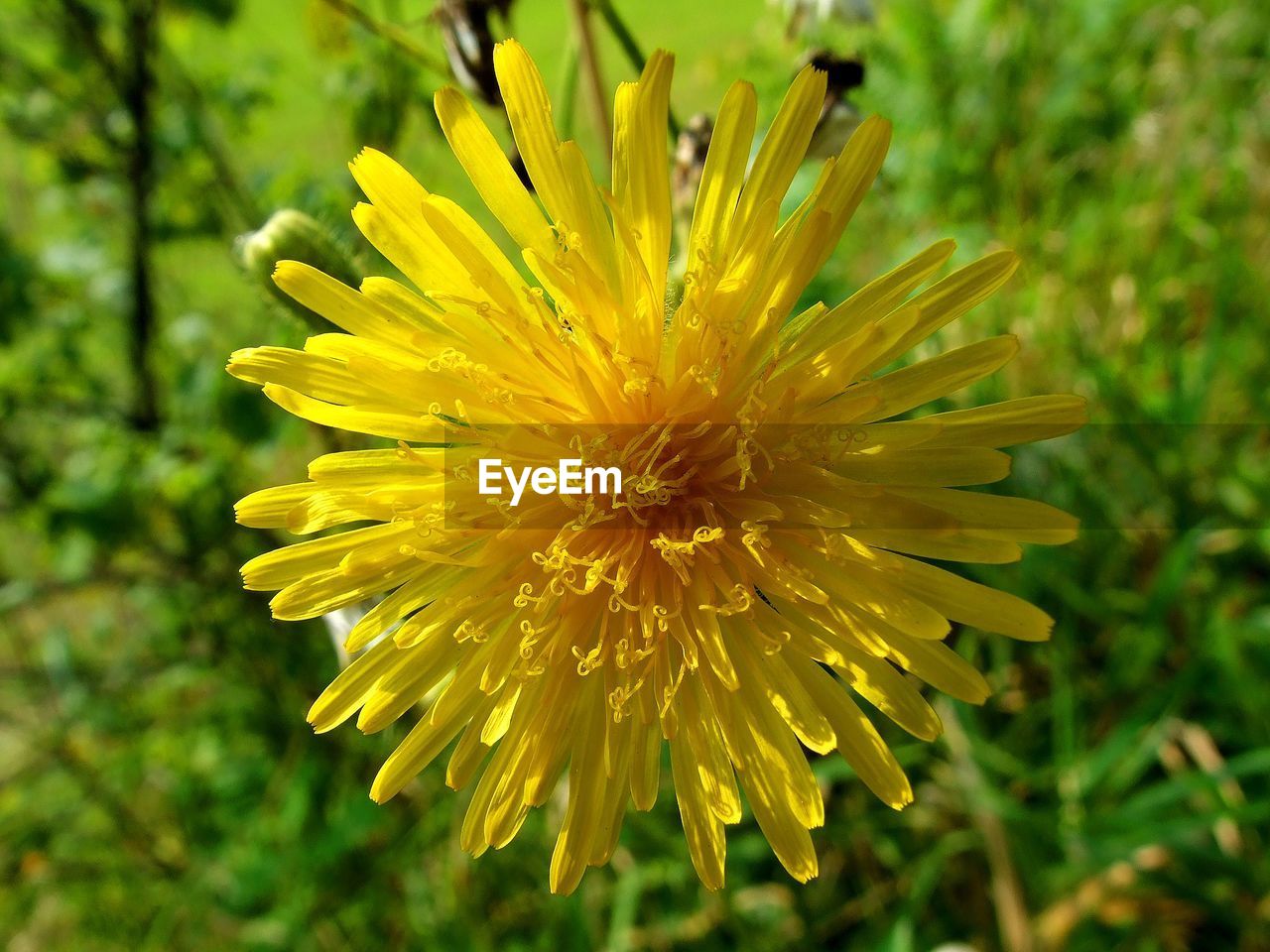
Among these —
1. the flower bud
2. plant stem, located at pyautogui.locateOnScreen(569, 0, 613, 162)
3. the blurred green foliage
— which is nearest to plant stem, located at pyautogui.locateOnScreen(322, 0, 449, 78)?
the blurred green foliage

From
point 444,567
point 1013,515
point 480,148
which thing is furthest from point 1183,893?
point 480,148

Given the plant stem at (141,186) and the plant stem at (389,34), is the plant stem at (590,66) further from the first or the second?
the plant stem at (141,186)

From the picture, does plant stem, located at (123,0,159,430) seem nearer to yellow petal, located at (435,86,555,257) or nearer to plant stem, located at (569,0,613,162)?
plant stem, located at (569,0,613,162)

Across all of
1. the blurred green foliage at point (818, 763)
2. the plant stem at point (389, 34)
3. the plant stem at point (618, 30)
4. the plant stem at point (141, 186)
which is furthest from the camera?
the plant stem at point (141, 186)

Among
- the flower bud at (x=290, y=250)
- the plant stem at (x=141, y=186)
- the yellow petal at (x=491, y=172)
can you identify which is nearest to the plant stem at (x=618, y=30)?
the yellow petal at (x=491, y=172)

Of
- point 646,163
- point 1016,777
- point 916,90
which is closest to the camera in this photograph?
point 646,163

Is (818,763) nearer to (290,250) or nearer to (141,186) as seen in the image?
(290,250)

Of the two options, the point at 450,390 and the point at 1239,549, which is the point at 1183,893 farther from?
the point at 450,390
